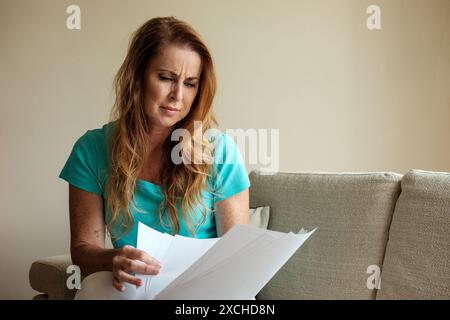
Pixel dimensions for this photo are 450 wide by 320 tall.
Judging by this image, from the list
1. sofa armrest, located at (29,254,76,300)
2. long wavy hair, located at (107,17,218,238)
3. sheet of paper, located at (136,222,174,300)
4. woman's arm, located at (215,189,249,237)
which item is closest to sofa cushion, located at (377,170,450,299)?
woman's arm, located at (215,189,249,237)

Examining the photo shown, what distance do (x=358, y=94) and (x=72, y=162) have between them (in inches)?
64.6

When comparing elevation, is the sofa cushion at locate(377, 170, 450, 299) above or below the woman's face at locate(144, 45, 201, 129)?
below

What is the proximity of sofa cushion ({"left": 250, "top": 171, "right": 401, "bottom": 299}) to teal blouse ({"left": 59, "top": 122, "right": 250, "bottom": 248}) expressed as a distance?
238 mm

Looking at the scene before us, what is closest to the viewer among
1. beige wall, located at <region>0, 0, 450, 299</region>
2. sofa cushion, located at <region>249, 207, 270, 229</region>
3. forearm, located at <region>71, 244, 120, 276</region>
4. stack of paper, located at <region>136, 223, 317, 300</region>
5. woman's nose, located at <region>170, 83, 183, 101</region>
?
stack of paper, located at <region>136, 223, 317, 300</region>

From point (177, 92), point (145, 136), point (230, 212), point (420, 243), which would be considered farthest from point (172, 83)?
point (420, 243)

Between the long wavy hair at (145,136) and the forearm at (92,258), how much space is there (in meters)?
0.11

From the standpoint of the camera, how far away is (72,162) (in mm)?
1479

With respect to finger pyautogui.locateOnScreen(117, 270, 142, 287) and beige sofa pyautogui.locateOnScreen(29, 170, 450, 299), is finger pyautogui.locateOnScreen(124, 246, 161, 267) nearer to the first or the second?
finger pyautogui.locateOnScreen(117, 270, 142, 287)

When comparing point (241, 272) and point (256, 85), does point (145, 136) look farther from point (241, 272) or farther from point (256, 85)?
point (256, 85)

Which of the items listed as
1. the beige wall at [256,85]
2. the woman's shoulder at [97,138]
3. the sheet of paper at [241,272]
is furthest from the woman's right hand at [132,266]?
the beige wall at [256,85]

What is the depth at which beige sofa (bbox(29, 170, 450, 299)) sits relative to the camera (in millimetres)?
1315

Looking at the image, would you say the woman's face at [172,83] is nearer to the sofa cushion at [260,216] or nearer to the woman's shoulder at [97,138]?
the woman's shoulder at [97,138]

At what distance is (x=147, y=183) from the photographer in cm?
145
